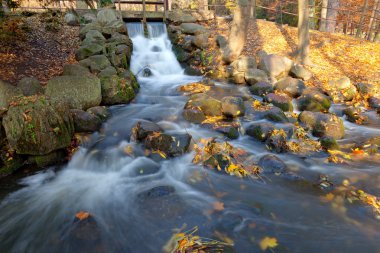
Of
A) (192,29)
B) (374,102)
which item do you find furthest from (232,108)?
(192,29)

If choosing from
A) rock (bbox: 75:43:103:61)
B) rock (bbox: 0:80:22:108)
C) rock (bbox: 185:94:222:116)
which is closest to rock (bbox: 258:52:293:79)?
rock (bbox: 185:94:222:116)

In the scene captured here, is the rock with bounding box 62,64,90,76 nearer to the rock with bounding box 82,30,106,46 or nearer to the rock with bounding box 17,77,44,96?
the rock with bounding box 17,77,44,96

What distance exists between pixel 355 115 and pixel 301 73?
2794 millimetres

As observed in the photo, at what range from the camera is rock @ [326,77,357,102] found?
9.58 metres

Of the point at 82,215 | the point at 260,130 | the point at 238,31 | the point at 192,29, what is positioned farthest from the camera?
the point at 192,29

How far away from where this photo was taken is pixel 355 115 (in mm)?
8406

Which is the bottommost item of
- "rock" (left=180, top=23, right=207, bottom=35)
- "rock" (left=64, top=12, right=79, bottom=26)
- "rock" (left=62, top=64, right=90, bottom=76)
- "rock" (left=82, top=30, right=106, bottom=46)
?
"rock" (left=62, top=64, right=90, bottom=76)

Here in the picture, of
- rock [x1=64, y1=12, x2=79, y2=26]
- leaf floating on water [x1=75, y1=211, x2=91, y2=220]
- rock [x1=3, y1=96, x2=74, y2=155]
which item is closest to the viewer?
leaf floating on water [x1=75, y1=211, x2=91, y2=220]

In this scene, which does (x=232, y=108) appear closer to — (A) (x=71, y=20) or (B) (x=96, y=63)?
(B) (x=96, y=63)

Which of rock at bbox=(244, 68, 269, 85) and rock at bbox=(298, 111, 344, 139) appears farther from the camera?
rock at bbox=(244, 68, 269, 85)

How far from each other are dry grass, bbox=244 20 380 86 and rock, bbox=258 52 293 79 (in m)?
1.08

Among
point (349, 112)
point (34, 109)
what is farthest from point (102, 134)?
point (349, 112)

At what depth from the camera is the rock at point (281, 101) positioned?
863cm

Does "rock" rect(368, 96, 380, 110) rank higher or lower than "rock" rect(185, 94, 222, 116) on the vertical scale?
lower
